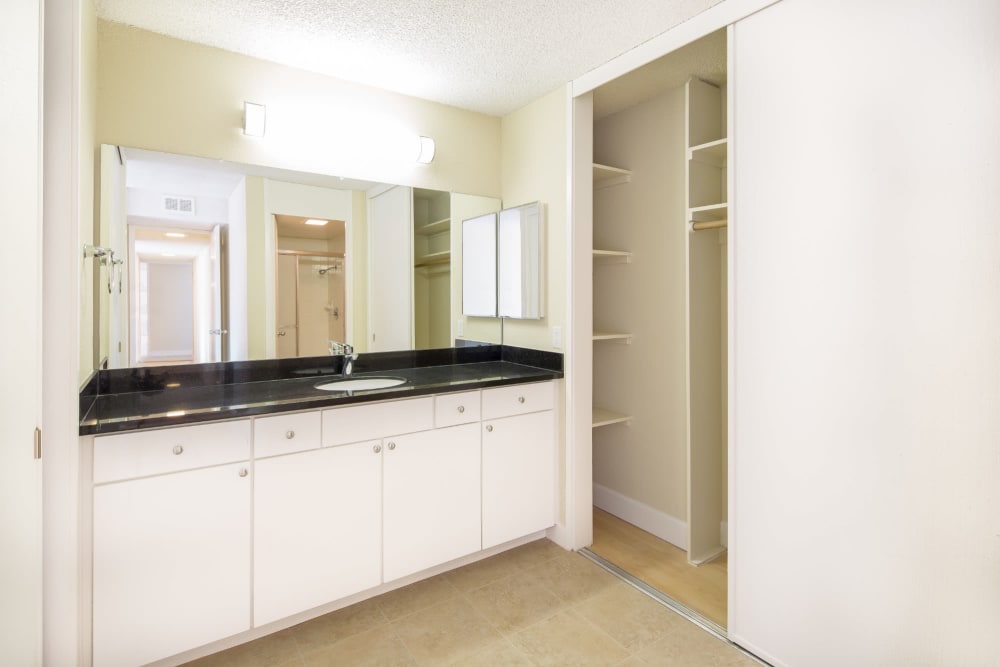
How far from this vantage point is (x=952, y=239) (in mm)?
1349

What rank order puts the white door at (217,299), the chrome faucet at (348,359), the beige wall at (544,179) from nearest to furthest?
the white door at (217,299)
the chrome faucet at (348,359)
the beige wall at (544,179)

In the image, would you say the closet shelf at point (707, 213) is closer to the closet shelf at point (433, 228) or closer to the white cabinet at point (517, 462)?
the white cabinet at point (517, 462)

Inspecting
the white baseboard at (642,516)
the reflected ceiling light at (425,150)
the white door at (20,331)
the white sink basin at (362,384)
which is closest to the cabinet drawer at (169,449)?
the white door at (20,331)

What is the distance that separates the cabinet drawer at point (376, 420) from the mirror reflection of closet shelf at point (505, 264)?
85 centimetres

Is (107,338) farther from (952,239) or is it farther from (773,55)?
(952,239)

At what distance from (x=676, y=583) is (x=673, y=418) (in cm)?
82

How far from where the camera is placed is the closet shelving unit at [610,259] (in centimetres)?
283

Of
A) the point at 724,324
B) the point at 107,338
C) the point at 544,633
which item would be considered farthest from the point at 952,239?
the point at 107,338

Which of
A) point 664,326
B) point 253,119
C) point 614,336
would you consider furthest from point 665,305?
point 253,119

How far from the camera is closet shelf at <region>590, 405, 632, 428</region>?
2854 millimetres

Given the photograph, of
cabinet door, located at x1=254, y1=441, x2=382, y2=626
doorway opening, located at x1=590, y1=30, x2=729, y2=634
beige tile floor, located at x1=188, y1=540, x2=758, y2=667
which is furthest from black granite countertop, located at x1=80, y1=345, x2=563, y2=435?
beige tile floor, located at x1=188, y1=540, x2=758, y2=667

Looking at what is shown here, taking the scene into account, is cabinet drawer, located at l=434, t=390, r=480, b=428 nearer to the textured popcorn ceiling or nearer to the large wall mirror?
the large wall mirror

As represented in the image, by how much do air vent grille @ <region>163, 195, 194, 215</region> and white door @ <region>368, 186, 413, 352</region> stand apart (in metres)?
0.78

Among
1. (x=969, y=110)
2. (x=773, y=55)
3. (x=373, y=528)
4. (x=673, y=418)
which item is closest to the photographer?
(x=969, y=110)
